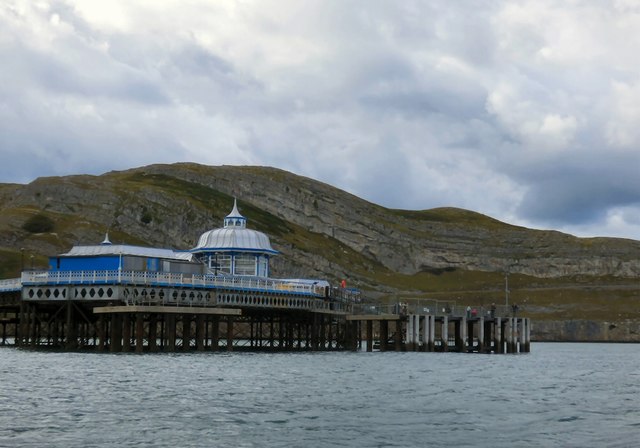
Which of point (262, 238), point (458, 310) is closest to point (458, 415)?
point (458, 310)

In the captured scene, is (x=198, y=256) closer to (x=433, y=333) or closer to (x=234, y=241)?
(x=234, y=241)

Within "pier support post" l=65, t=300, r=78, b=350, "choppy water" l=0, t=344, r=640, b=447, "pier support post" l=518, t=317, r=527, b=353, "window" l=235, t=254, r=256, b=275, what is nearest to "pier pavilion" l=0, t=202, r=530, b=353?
"window" l=235, t=254, r=256, b=275

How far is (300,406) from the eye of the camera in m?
47.7

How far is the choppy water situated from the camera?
37.6m

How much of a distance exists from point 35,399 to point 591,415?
27.6 meters

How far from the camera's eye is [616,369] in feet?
296

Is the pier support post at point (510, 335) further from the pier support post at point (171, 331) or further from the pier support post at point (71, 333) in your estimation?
the pier support post at point (71, 333)

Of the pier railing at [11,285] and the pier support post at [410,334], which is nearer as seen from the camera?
the pier railing at [11,285]

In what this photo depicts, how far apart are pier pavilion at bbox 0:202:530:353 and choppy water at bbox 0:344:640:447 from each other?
13.7 metres

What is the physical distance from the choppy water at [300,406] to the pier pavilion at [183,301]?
1369cm

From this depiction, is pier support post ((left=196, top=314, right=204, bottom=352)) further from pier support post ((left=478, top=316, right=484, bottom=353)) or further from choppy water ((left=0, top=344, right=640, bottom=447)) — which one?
pier support post ((left=478, top=316, right=484, bottom=353))

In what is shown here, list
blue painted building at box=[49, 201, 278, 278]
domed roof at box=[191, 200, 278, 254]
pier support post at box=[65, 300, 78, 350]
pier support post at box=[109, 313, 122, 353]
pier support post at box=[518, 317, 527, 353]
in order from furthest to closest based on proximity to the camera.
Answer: pier support post at box=[518, 317, 527, 353] < domed roof at box=[191, 200, 278, 254] < blue painted building at box=[49, 201, 278, 278] < pier support post at box=[65, 300, 78, 350] < pier support post at box=[109, 313, 122, 353]

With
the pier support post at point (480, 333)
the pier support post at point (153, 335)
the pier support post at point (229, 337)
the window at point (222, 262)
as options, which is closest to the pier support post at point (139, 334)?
the pier support post at point (153, 335)

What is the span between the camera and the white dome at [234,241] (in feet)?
403
